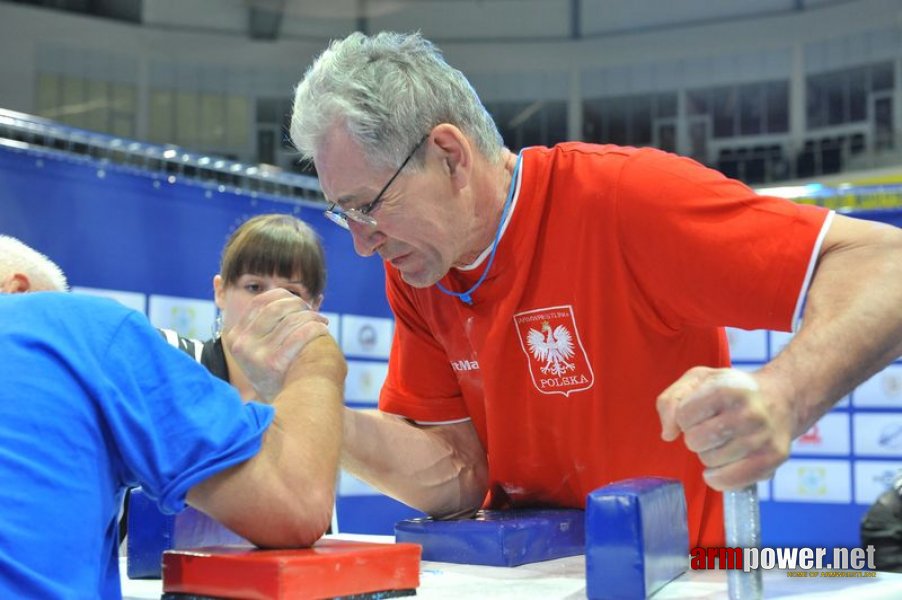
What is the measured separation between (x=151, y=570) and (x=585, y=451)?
0.73 metres

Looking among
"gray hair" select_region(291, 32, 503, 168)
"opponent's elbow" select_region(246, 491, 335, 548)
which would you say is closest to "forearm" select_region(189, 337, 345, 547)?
"opponent's elbow" select_region(246, 491, 335, 548)

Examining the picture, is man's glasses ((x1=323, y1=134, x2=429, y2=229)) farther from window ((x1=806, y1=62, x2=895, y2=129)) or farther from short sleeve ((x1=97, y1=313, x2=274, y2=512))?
window ((x1=806, y1=62, x2=895, y2=129))

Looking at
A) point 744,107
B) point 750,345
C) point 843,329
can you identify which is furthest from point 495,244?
point 744,107

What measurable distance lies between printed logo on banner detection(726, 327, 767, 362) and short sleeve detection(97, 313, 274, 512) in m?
4.08

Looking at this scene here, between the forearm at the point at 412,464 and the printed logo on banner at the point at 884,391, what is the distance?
335cm

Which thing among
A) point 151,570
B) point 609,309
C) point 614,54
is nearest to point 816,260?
point 609,309

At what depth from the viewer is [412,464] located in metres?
1.74

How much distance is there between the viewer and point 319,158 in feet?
5.47

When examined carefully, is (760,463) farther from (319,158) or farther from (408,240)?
(319,158)

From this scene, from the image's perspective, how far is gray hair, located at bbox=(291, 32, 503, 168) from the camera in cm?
158

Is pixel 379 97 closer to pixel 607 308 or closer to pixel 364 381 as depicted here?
pixel 607 308

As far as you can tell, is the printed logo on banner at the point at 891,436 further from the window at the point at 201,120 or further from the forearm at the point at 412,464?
the window at the point at 201,120

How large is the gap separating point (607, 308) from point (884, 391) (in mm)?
3536

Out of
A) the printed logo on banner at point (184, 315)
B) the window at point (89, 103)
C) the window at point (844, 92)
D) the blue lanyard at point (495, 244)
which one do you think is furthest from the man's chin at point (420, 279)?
the window at point (844, 92)
